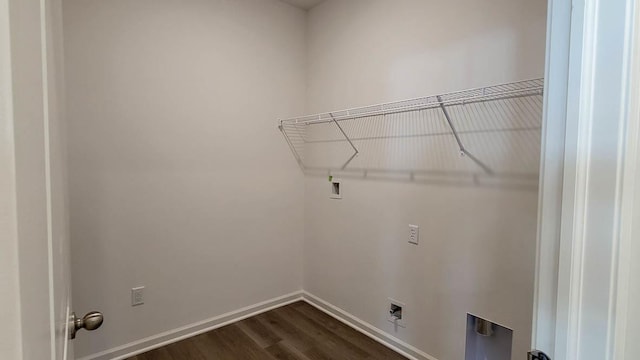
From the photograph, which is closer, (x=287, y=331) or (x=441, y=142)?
(x=441, y=142)

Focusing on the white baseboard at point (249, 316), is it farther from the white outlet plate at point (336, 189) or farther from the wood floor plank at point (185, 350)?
the white outlet plate at point (336, 189)

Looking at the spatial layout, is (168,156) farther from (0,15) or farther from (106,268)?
(0,15)

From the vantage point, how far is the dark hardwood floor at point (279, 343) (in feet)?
7.09

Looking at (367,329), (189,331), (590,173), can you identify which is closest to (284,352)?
(367,329)

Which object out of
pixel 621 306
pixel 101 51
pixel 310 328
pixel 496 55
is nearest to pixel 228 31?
pixel 101 51

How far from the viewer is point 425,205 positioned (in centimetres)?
204

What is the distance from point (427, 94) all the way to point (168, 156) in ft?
5.91

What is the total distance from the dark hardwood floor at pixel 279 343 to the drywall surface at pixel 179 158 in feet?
0.57

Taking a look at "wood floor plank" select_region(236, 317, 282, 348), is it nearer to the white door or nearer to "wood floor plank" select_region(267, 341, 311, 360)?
"wood floor plank" select_region(267, 341, 311, 360)

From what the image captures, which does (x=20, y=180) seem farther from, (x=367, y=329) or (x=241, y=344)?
(x=367, y=329)

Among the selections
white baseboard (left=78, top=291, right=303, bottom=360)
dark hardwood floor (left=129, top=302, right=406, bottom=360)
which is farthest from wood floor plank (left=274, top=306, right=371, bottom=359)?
white baseboard (left=78, top=291, right=303, bottom=360)

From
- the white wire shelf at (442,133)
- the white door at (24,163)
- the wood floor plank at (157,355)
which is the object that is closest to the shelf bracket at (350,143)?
the white wire shelf at (442,133)

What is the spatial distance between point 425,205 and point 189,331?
195 centimetres

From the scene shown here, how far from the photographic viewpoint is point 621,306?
570 millimetres
